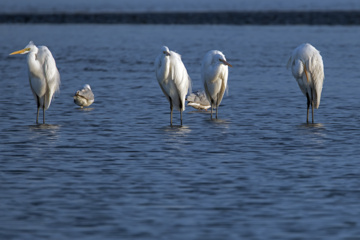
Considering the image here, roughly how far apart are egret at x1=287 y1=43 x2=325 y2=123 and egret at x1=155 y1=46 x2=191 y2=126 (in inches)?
78.5

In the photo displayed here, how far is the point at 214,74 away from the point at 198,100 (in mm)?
1575

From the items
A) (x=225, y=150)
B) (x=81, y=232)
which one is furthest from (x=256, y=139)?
(x=81, y=232)

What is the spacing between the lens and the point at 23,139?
12281 millimetres

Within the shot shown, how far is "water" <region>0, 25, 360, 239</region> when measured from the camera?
7574 mm

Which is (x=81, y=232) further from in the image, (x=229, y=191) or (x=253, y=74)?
(x=253, y=74)

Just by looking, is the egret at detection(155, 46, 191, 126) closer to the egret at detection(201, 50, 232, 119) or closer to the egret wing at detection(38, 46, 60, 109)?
the egret at detection(201, 50, 232, 119)

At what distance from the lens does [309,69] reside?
1395 centimetres

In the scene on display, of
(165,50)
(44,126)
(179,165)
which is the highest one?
(165,50)

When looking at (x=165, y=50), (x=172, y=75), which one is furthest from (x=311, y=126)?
(x=165, y=50)

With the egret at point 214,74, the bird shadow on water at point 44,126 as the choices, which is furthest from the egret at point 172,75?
the bird shadow on water at point 44,126

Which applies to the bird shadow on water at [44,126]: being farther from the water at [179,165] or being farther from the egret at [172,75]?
the egret at [172,75]

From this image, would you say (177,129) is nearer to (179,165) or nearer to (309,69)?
(309,69)

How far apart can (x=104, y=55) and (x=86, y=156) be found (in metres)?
20.7

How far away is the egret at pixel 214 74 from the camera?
563 inches
